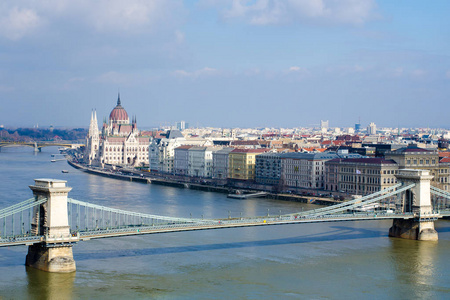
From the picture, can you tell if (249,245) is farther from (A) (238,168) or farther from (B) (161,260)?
(A) (238,168)

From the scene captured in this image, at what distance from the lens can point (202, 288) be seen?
60.3 ft

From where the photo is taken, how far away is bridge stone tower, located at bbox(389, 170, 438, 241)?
85.4ft

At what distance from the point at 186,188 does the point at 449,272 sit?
2992 cm

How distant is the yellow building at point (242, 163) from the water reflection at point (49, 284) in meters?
32.4

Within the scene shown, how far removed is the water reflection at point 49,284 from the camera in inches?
690

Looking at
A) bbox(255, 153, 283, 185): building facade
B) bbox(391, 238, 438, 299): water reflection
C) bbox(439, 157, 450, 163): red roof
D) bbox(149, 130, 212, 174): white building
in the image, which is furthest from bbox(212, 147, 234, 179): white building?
bbox(391, 238, 438, 299): water reflection

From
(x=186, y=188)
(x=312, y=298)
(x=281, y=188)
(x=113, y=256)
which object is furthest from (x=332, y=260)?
(x=186, y=188)

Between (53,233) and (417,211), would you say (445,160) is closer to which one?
(417,211)

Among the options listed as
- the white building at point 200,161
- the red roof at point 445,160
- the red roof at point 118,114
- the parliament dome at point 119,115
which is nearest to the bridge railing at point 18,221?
the red roof at point 445,160

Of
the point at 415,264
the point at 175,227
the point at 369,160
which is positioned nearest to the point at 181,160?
the point at 369,160

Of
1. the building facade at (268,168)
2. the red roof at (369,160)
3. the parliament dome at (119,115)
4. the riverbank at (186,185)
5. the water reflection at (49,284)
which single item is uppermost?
the parliament dome at (119,115)

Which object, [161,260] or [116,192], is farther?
[116,192]

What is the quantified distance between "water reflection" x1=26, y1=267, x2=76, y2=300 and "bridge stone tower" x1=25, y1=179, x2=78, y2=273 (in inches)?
7.9

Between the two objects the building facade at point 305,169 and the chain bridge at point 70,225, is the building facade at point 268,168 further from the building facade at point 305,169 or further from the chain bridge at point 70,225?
the chain bridge at point 70,225
